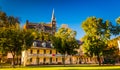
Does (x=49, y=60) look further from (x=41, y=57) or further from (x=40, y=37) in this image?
(x=40, y=37)

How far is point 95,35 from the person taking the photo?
76438 millimetres

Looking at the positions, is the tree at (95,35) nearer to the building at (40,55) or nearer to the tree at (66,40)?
the tree at (66,40)

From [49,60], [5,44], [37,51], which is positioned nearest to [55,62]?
[49,60]

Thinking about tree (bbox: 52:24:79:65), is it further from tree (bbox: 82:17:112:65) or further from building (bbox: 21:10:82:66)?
building (bbox: 21:10:82:66)

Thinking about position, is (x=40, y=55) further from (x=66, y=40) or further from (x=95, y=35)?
(x=95, y=35)

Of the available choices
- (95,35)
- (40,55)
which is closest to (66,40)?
(95,35)

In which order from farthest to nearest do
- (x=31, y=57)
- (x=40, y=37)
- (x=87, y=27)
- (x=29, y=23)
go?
1. (x=29, y=23)
2. (x=40, y=37)
3. (x=31, y=57)
4. (x=87, y=27)

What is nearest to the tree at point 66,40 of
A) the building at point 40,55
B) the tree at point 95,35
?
the tree at point 95,35

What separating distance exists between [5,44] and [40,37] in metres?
49.0

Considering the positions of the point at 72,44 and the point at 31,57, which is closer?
the point at 72,44

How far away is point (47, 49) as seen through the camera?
96250mm

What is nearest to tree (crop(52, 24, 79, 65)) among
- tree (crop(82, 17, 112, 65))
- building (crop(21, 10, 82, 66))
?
tree (crop(82, 17, 112, 65))

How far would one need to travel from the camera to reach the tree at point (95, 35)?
241 ft

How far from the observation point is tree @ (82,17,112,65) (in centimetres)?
7350
